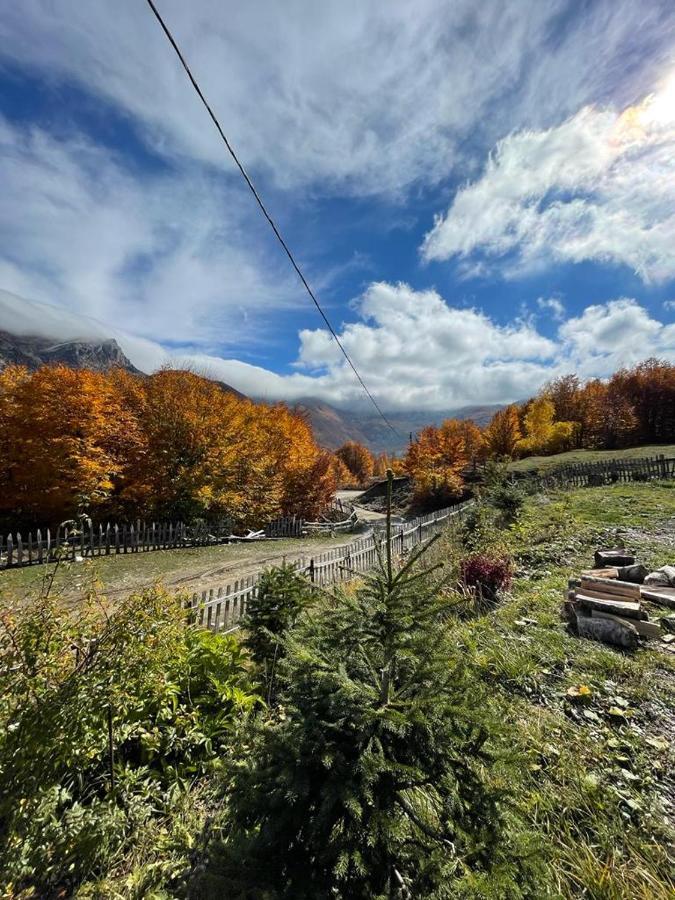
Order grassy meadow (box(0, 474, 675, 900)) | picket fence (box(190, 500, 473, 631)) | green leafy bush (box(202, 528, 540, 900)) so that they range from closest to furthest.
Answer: green leafy bush (box(202, 528, 540, 900)) → grassy meadow (box(0, 474, 675, 900)) → picket fence (box(190, 500, 473, 631))

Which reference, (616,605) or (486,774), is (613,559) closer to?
(616,605)

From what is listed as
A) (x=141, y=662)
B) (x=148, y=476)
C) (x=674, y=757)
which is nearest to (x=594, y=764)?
(x=674, y=757)

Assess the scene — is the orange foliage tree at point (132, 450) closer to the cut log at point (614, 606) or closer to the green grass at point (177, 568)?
the green grass at point (177, 568)

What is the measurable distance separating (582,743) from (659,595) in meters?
3.79

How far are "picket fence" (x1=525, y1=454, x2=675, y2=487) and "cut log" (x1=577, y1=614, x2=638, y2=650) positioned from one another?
68.7 ft

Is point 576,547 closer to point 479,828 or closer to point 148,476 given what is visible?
point 479,828

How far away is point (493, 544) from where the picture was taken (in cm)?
1095

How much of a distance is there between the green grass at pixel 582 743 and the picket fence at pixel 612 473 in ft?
65.8

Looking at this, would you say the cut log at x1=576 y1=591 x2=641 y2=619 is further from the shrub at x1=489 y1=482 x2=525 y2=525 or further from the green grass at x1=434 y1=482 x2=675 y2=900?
the shrub at x1=489 y1=482 x2=525 y2=525

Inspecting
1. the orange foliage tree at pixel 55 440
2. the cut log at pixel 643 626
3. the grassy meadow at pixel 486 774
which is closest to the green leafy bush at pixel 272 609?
the grassy meadow at pixel 486 774

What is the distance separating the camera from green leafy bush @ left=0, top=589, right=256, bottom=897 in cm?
231

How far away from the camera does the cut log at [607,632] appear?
4.92m

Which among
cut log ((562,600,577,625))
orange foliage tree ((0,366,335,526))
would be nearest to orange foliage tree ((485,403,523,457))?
orange foliage tree ((0,366,335,526))

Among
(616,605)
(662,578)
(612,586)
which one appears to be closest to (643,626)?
(616,605)
